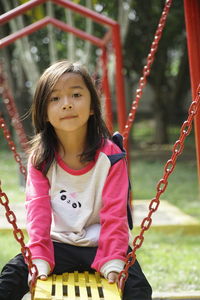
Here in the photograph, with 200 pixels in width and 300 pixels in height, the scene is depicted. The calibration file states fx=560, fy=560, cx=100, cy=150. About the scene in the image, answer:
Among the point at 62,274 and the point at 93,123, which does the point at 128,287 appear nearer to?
the point at 62,274

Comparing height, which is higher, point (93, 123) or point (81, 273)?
point (93, 123)

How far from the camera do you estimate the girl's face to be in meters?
1.95

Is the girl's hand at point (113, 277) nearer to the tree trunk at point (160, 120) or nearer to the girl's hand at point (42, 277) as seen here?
the girl's hand at point (42, 277)

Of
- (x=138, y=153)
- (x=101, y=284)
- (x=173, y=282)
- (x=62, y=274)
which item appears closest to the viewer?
(x=101, y=284)

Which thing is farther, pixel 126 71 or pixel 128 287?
pixel 126 71

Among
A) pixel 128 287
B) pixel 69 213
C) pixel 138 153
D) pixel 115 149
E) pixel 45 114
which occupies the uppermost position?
pixel 45 114

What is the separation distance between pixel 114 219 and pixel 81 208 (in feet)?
0.48

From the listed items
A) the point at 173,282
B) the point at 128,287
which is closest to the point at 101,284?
the point at 128,287

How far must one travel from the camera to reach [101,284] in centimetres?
174

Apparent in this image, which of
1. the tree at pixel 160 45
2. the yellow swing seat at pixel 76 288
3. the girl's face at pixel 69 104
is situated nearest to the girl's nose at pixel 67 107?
the girl's face at pixel 69 104

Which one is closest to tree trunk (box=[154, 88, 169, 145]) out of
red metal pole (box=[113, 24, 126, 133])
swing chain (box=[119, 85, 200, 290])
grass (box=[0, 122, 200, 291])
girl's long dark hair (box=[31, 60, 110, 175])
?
grass (box=[0, 122, 200, 291])

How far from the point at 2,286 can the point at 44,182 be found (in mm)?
413

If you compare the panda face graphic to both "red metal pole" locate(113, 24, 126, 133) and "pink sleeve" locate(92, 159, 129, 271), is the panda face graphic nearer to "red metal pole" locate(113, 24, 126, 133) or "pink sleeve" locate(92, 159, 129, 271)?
"pink sleeve" locate(92, 159, 129, 271)

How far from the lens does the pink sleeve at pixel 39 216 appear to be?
183 centimetres
